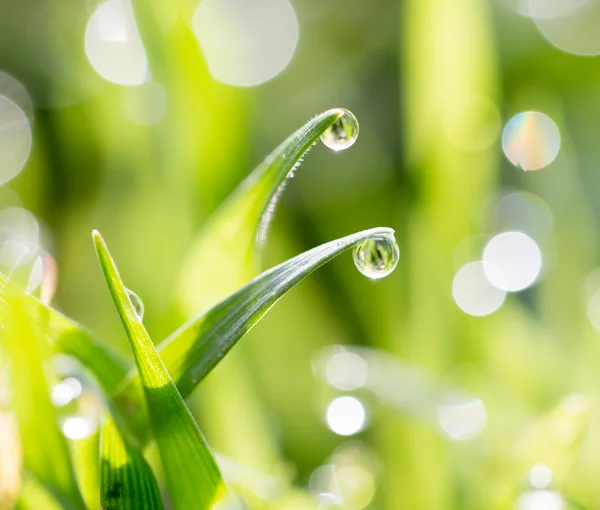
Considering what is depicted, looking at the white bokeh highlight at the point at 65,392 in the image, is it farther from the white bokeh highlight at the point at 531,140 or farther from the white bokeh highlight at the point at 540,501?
the white bokeh highlight at the point at 531,140

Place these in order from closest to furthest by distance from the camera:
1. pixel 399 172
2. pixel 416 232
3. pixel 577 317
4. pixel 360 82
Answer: pixel 577 317
pixel 416 232
pixel 399 172
pixel 360 82

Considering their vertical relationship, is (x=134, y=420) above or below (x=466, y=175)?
below

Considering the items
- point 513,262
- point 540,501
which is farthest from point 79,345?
point 513,262

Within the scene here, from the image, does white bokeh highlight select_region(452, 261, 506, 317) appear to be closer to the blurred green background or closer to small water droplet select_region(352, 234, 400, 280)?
the blurred green background

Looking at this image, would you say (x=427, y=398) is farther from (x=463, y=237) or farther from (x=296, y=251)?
(x=296, y=251)

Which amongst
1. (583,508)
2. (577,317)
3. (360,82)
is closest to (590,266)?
(577,317)

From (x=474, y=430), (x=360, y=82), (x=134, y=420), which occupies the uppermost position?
(x=360, y=82)

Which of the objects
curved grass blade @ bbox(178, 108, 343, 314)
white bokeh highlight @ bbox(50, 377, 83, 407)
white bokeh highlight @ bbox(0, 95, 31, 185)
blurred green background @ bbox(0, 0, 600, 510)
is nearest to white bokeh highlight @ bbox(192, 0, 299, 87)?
blurred green background @ bbox(0, 0, 600, 510)
